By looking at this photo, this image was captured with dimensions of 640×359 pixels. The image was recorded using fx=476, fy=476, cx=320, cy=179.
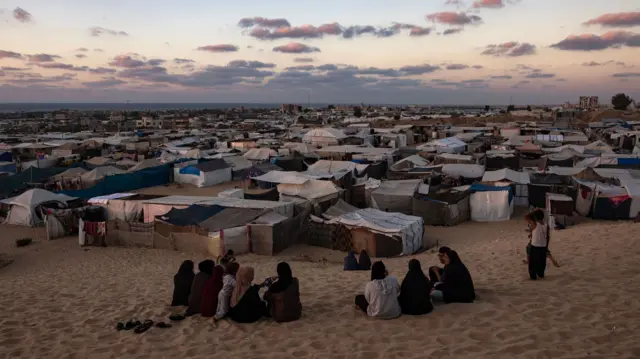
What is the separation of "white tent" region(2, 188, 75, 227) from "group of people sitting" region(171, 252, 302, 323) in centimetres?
1469

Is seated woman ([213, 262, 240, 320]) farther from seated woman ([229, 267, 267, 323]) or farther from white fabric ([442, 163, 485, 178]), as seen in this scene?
white fabric ([442, 163, 485, 178])

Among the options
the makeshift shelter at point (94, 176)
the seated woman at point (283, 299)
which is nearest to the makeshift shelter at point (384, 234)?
the seated woman at point (283, 299)

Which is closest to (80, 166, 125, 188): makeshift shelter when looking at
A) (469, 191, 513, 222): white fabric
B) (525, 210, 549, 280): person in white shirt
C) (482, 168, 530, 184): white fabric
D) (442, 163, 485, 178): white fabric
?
(442, 163, 485, 178): white fabric

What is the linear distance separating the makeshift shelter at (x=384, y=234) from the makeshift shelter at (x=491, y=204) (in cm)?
457

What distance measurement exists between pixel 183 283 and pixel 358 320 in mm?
2910

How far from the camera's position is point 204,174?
90.3ft

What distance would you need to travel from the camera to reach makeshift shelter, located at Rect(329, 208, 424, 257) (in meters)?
13.2

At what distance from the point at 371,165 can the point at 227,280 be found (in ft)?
67.6

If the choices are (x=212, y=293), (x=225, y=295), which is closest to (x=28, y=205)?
(x=212, y=293)

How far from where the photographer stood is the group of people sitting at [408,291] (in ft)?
21.1

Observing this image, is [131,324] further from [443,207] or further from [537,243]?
[443,207]

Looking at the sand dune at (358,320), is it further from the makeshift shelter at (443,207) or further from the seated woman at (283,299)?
the makeshift shelter at (443,207)

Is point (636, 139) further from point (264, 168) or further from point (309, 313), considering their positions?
point (309, 313)

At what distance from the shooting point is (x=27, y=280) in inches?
435
